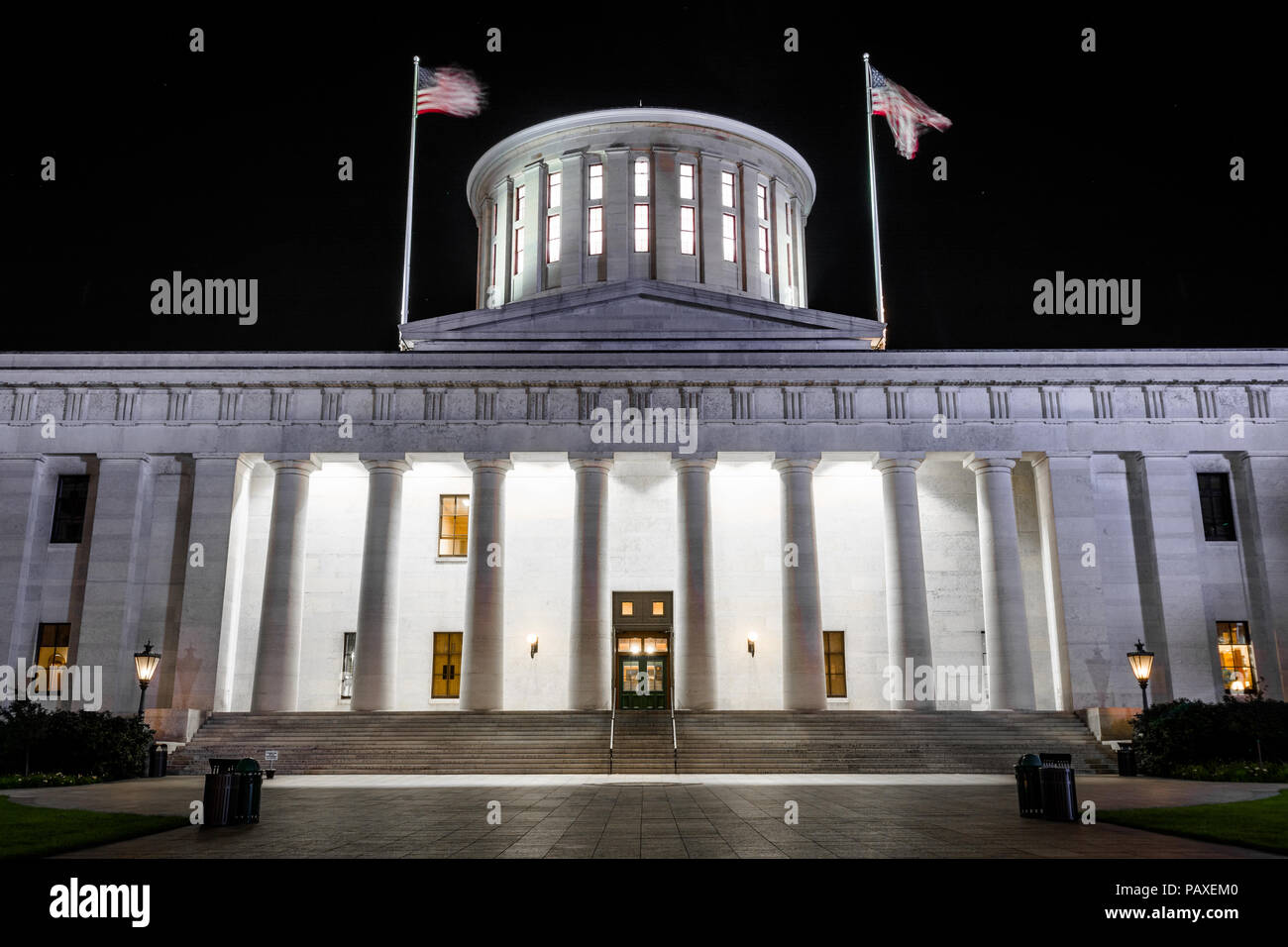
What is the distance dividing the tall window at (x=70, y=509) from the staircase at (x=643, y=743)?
2049 centimetres

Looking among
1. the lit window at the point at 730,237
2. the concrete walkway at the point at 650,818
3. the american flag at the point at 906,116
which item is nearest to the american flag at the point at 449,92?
the lit window at the point at 730,237

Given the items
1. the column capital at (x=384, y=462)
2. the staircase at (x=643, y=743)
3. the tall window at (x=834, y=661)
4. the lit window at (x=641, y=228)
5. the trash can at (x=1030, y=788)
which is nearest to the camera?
the trash can at (x=1030, y=788)

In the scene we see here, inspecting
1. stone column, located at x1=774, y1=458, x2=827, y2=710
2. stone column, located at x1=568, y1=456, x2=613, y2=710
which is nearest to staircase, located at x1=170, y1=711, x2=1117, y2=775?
stone column, located at x1=568, y1=456, x2=613, y2=710

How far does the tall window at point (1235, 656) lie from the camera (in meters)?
33.3

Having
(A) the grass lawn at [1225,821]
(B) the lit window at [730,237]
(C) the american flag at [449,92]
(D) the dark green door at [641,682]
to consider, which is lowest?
(A) the grass lawn at [1225,821]

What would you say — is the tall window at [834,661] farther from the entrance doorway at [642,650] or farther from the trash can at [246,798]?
the trash can at [246,798]

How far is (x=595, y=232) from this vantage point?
47562mm

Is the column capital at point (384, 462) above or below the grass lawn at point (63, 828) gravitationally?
above

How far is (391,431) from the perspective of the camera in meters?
35.1

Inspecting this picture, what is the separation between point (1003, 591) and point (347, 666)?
23.5m

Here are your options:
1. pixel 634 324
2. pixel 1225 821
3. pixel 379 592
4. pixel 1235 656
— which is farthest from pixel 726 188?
pixel 1225 821

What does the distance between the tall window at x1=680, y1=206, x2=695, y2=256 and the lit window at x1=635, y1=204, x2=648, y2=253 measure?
168 centimetres
